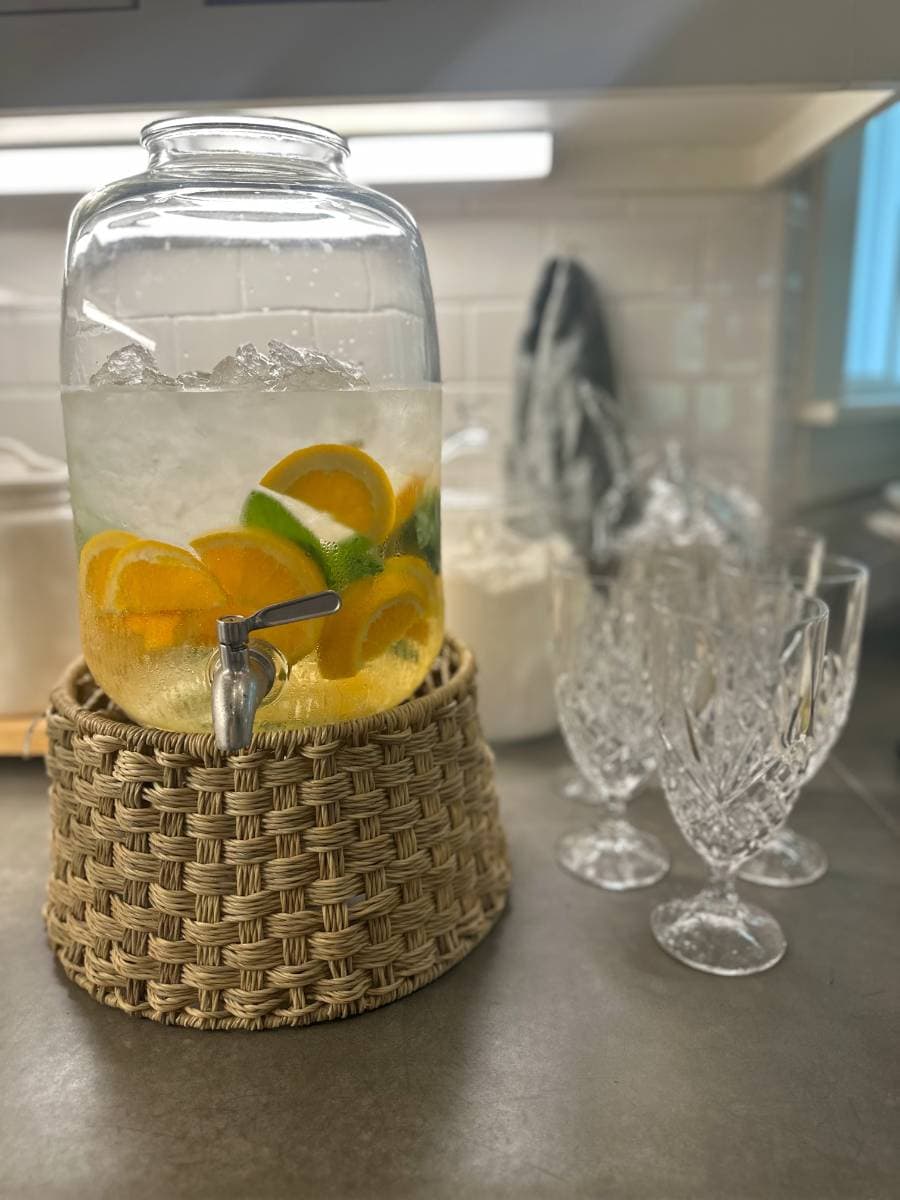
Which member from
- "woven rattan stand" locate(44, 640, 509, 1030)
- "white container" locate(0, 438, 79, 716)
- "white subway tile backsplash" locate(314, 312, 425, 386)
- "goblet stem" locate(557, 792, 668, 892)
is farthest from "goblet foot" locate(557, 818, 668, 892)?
"white container" locate(0, 438, 79, 716)

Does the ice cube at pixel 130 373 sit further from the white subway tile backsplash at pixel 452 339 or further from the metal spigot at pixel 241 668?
the white subway tile backsplash at pixel 452 339

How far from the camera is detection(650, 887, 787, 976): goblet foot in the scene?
0.59 m

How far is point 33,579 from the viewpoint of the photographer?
2.68ft

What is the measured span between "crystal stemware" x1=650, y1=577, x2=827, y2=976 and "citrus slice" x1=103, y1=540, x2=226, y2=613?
0.30 meters

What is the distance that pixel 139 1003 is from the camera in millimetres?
541

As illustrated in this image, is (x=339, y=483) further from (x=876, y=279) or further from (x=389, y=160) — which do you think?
(x=876, y=279)

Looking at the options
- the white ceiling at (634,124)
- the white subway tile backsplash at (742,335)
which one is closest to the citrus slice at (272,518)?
the white ceiling at (634,124)

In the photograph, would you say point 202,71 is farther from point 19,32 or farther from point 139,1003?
point 139,1003

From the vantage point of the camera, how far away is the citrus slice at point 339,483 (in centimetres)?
49

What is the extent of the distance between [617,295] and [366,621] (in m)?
0.75

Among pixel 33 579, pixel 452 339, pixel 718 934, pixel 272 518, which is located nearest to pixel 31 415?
pixel 33 579

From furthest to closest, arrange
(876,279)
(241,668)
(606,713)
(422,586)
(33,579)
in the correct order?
(876,279), (33,579), (606,713), (422,586), (241,668)

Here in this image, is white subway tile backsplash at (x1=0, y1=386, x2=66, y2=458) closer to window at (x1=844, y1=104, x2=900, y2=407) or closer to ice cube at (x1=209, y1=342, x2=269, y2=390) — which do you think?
ice cube at (x1=209, y1=342, x2=269, y2=390)

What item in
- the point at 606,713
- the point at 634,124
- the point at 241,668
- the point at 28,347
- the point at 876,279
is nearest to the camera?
the point at 241,668
